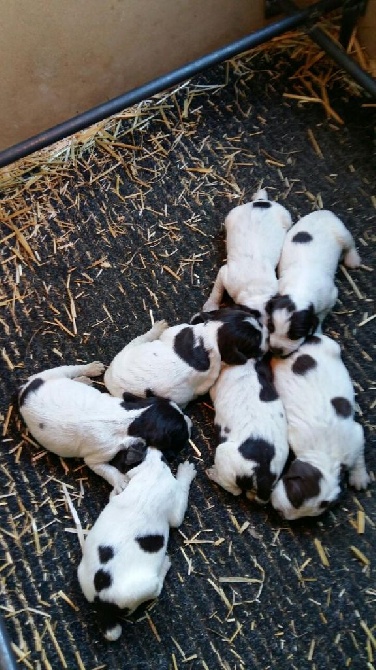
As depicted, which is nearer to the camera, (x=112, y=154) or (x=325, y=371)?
(x=325, y=371)

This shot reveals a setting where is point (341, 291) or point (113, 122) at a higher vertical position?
point (113, 122)

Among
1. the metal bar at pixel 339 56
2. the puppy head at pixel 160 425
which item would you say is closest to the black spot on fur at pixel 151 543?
the puppy head at pixel 160 425

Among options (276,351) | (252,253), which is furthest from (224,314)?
(252,253)

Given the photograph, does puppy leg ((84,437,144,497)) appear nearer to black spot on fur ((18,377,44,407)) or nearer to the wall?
black spot on fur ((18,377,44,407))

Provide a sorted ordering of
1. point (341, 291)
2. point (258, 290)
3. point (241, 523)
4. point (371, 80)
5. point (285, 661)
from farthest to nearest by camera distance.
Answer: point (371, 80)
point (341, 291)
point (258, 290)
point (241, 523)
point (285, 661)

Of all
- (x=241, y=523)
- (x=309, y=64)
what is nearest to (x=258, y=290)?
(x=241, y=523)

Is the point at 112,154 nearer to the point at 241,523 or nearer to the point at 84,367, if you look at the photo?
the point at 84,367
